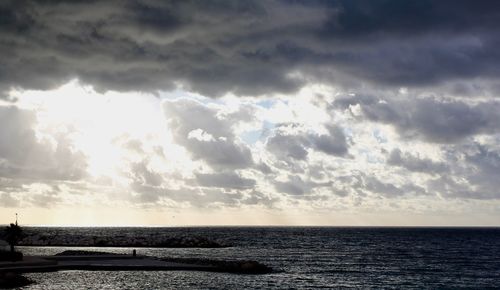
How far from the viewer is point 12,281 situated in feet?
221

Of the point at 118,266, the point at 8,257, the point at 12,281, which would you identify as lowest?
the point at 12,281

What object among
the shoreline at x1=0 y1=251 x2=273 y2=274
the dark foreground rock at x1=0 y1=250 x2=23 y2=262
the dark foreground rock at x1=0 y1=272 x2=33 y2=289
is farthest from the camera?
the dark foreground rock at x1=0 y1=250 x2=23 y2=262

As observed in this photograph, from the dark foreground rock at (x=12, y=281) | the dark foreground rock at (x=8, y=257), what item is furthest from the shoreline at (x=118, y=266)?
the dark foreground rock at (x=12, y=281)

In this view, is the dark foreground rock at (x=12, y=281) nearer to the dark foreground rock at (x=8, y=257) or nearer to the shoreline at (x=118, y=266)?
the shoreline at (x=118, y=266)

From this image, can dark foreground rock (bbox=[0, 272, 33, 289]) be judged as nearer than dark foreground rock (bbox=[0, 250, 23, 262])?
Yes

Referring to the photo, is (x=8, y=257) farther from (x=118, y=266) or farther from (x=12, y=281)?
(x=12, y=281)

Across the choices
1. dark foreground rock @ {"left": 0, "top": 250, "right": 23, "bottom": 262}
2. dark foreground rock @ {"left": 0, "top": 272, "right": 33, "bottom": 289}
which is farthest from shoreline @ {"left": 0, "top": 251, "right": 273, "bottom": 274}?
dark foreground rock @ {"left": 0, "top": 272, "right": 33, "bottom": 289}

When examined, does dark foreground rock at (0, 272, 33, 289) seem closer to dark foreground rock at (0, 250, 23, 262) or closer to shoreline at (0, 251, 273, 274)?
shoreline at (0, 251, 273, 274)

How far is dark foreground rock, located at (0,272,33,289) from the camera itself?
66.4m

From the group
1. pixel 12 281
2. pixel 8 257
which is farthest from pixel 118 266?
pixel 12 281

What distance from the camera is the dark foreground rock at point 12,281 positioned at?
66375 mm

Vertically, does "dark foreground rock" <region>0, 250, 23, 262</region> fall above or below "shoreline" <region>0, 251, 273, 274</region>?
above

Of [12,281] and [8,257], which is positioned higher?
[8,257]

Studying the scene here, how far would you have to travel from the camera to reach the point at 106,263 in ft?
301
